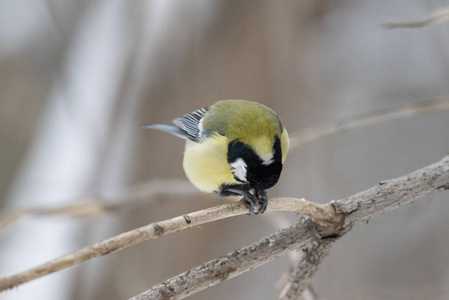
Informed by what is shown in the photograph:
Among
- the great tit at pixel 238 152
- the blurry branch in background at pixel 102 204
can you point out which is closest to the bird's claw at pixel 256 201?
the great tit at pixel 238 152

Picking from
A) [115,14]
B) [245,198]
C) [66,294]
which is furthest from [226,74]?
[66,294]

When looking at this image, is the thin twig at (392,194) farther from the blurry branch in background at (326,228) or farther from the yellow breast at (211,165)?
the yellow breast at (211,165)

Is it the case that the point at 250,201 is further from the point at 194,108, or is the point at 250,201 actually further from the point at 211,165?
the point at 194,108

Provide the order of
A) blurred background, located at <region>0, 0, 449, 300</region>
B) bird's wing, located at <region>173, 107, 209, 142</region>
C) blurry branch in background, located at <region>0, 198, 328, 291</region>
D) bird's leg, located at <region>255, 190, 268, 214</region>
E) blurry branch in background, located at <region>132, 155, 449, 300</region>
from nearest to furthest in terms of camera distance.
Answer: blurry branch in background, located at <region>0, 198, 328, 291</region> < blurry branch in background, located at <region>132, 155, 449, 300</region> < bird's leg, located at <region>255, 190, 268, 214</region> < bird's wing, located at <region>173, 107, 209, 142</region> < blurred background, located at <region>0, 0, 449, 300</region>

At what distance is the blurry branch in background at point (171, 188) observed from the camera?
47.8 inches

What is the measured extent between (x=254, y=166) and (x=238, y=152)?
9 cm

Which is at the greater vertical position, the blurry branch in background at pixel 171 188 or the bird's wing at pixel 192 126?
the bird's wing at pixel 192 126

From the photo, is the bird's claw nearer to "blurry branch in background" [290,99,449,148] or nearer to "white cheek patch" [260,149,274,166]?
"white cheek patch" [260,149,274,166]

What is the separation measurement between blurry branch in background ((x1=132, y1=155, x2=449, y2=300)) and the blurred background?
106 cm

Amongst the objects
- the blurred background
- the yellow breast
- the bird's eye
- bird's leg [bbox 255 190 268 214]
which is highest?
the blurred background

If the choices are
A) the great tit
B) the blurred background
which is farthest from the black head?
the blurred background

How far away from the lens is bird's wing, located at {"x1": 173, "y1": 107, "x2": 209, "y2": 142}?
144cm

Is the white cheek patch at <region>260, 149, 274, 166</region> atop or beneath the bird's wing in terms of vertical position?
beneath

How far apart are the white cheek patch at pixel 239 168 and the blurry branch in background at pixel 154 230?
0.34 feet
